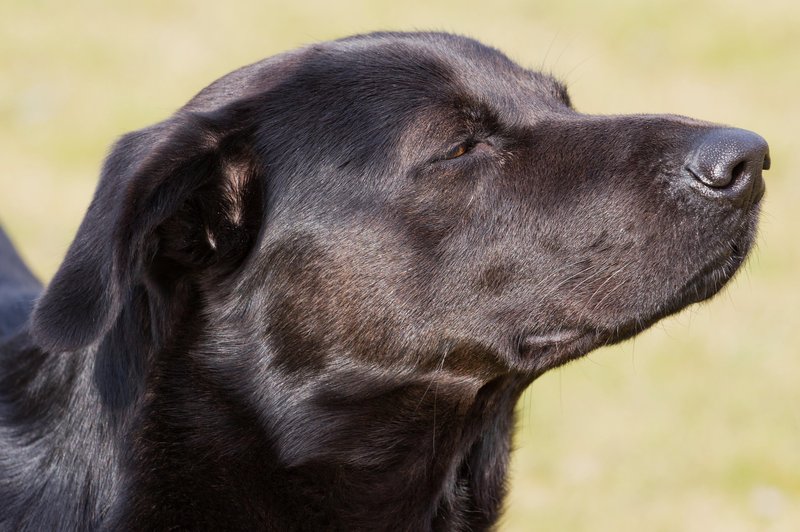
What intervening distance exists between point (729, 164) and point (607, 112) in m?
8.06

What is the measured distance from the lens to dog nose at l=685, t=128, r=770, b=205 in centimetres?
285

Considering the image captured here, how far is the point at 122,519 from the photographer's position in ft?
9.83

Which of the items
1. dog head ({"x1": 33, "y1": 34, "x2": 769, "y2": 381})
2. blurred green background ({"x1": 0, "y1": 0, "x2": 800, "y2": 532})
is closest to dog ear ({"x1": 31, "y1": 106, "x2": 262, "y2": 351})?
dog head ({"x1": 33, "y1": 34, "x2": 769, "y2": 381})

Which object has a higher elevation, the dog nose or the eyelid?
the dog nose

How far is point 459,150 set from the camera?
3055 mm

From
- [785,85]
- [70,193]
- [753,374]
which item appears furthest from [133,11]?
[753,374]

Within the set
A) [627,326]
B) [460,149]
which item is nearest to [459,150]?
[460,149]

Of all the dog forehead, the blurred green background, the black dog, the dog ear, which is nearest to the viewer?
the dog ear

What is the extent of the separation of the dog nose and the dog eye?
0.59 m

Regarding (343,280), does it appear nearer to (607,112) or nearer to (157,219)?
(157,219)

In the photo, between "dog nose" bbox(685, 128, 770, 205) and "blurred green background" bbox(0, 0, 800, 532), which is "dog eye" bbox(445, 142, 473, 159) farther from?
"blurred green background" bbox(0, 0, 800, 532)

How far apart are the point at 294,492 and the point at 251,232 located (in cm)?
74

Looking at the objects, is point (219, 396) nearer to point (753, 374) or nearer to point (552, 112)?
point (552, 112)

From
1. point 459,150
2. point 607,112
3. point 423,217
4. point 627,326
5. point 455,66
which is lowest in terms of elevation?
point 607,112
